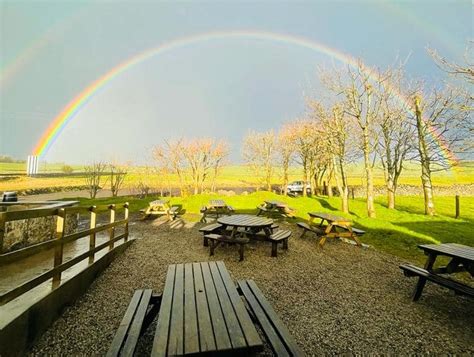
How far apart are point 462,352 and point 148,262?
17.8ft

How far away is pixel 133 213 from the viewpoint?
12945mm

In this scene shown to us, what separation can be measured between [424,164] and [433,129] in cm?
228

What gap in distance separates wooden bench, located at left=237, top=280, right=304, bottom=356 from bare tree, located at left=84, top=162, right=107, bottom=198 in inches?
752

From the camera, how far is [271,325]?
242 centimetres

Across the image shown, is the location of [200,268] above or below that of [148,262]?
above

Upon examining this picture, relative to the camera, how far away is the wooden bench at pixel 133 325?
207 centimetres

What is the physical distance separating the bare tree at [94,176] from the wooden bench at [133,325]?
18.5m

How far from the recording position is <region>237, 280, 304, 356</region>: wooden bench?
6.72ft

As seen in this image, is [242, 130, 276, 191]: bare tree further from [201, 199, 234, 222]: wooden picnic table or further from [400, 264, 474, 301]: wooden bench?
[400, 264, 474, 301]: wooden bench

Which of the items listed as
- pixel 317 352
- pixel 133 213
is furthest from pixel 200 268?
pixel 133 213

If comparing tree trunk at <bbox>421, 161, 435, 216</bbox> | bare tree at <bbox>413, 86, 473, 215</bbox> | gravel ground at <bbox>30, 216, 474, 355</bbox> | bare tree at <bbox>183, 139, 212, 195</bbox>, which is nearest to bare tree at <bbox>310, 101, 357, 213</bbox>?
bare tree at <bbox>413, 86, 473, 215</bbox>

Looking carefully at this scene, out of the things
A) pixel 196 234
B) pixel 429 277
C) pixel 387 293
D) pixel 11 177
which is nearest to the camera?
pixel 429 277

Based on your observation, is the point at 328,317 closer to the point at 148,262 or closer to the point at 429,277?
the point at 429,277

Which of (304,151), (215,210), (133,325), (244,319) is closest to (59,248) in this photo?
(133,325)
